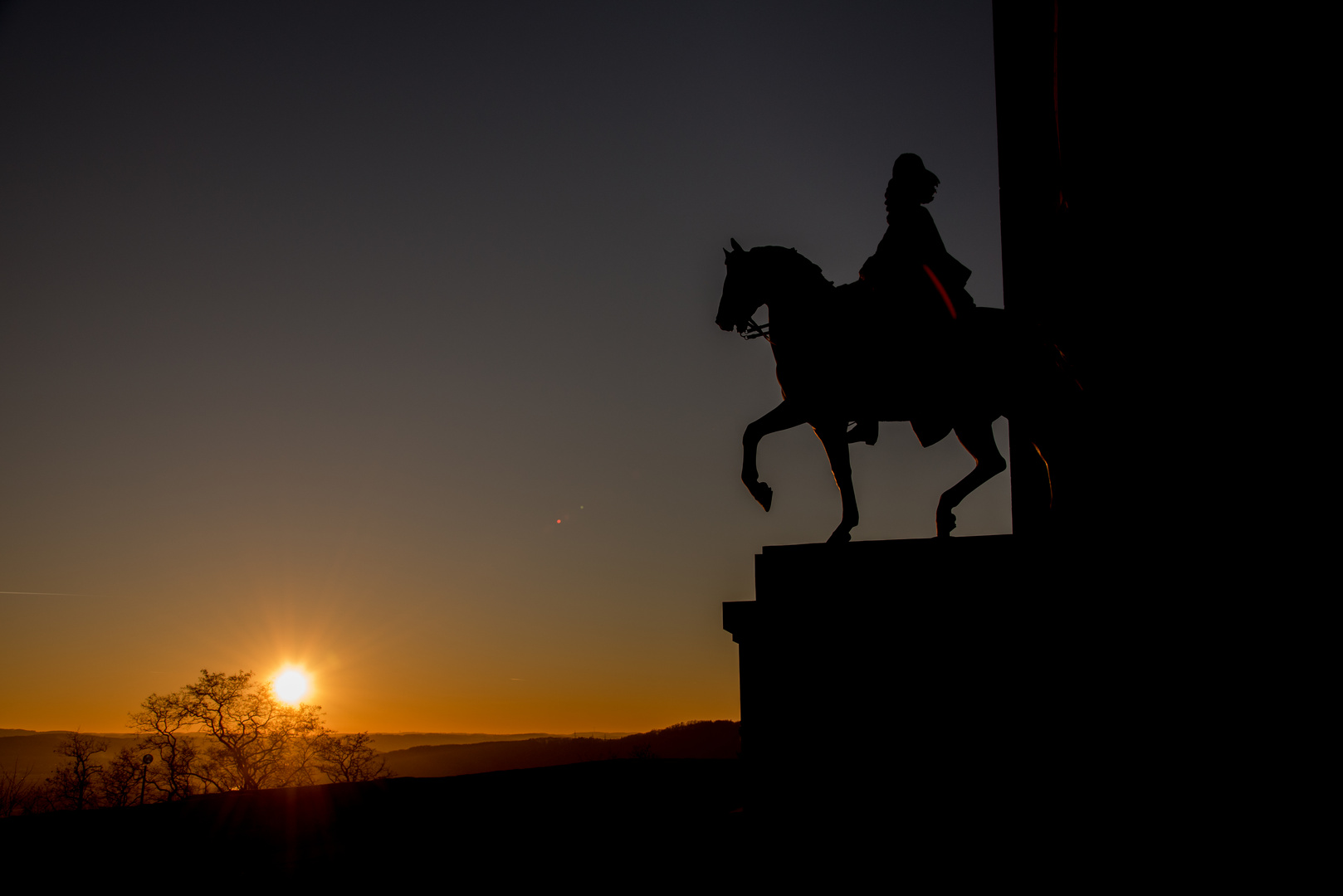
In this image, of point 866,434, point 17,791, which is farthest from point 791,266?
point 17,791

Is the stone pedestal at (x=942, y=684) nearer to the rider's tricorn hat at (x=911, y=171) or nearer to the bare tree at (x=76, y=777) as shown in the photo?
the rider's tricorn hat at (x=911, y=171)

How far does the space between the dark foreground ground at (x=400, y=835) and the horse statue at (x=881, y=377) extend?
9.15 feet

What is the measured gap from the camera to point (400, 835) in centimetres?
780

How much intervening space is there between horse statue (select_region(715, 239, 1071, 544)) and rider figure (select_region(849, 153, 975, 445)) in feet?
0.06

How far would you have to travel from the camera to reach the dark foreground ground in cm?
605

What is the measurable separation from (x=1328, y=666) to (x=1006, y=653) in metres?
1.54

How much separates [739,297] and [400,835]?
5.62 meters

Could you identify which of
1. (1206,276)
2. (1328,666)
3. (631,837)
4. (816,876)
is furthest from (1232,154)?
(631,837)

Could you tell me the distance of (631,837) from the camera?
6.95m

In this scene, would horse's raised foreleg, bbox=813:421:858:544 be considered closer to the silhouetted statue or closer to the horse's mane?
the silhouetted statue

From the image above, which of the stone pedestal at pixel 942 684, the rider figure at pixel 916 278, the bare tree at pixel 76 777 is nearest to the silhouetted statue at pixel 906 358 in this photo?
the rider figure at pixel 916 278

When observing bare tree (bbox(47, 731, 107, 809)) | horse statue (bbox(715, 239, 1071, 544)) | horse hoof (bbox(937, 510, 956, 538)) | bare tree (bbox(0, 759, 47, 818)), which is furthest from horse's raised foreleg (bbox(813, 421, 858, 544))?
bare tree (bbox(47, 731, 107, 809))

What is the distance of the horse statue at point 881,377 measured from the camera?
632 cm

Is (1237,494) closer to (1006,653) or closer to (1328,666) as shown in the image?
(1328,666)
